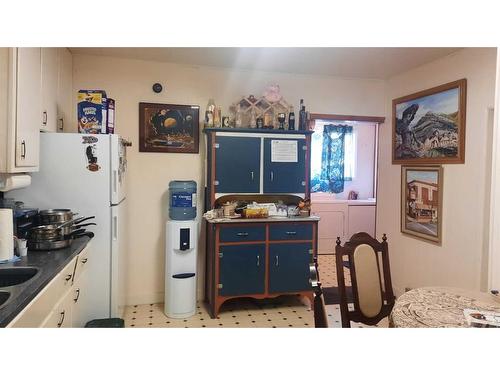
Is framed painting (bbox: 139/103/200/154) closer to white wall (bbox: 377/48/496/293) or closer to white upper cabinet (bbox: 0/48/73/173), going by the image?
white upper cabinet (bbox: 0/48/73/173)

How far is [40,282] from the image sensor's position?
4.98 feet

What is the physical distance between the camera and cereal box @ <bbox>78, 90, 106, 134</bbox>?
260 cm

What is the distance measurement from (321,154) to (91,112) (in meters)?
4.31

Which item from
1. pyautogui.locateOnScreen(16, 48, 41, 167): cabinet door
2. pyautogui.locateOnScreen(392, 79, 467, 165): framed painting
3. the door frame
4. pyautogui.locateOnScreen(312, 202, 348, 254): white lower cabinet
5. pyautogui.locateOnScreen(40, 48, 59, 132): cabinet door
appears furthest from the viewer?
pyautogui.locateOnScreen(312, 202, 348, 254): white lower cabinet

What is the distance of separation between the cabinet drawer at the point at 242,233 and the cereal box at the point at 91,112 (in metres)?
1.38

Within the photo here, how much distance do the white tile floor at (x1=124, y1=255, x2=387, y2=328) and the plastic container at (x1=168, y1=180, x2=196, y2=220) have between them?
95 cm

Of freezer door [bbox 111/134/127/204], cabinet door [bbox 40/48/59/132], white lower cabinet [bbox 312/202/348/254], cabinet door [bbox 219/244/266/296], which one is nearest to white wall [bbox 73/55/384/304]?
cabinet door [bbox 219/244/266/296]

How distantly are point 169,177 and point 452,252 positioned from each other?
2821 millimetres

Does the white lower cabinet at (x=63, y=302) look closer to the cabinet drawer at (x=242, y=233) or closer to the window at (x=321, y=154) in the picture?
the cabinet drawer at (x=242, y=233)

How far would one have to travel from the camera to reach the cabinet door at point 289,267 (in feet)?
10.8

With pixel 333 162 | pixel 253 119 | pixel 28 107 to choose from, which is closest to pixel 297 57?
pixel 253 119

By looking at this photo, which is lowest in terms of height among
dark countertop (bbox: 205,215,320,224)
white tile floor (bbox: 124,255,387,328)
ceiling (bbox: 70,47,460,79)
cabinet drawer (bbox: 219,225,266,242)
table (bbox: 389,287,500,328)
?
white tile floor (bbox: 124,255,387,328)
